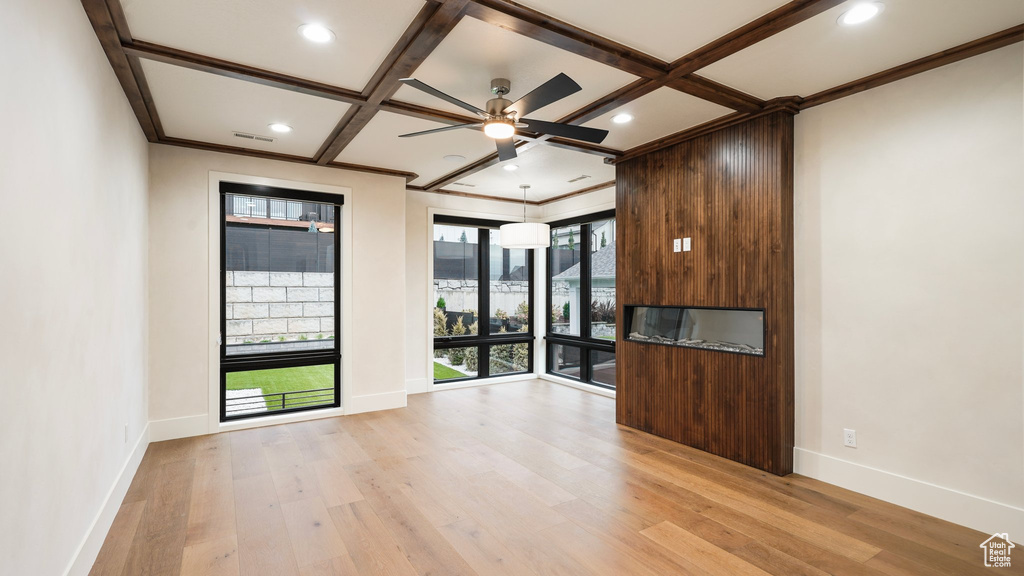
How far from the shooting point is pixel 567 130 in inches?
123

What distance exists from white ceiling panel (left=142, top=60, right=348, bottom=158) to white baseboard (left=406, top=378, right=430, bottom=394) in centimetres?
313

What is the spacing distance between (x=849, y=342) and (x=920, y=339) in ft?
1.26

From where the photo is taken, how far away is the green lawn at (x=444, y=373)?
21.7ft

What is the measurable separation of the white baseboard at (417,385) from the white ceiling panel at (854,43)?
15.7ft

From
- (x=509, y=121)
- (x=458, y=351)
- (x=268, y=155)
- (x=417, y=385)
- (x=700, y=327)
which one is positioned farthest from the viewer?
(x=458, y=351)

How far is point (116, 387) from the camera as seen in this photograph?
3.02 meters

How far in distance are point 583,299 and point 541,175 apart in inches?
78.0

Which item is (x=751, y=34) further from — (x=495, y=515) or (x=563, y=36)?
(x=495, y=515)

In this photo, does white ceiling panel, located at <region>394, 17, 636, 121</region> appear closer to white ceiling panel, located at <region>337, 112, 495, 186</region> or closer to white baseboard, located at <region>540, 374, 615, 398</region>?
white ceiling panel, located at <region>337, 112, 495, 186</region>

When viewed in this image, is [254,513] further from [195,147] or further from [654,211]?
[654,211]

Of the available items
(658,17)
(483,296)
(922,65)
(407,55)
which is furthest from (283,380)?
(922,65)

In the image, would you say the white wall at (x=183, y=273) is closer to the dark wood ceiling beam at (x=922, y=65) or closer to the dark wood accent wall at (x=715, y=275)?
the dark wood accent wall at (x=715, y=275)

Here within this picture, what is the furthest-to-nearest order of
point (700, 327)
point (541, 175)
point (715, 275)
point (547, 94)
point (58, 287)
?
point (541, 175) → point (700, 327) → point (715, 275) → point (547, 94) → point (58, 287)

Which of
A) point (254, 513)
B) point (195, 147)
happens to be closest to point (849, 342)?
point (254, 513)
